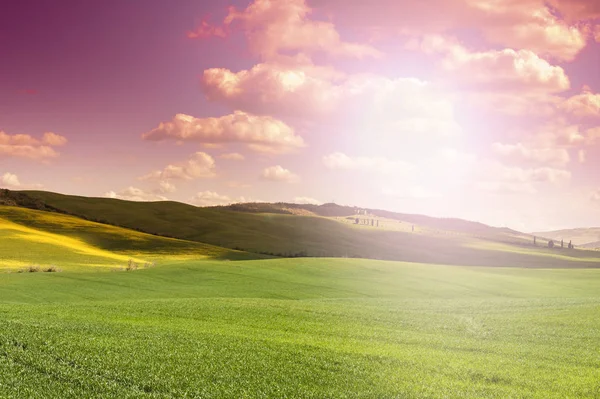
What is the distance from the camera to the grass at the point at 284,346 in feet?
54.6

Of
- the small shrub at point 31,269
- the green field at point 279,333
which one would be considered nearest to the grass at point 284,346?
the green field at point 279,333

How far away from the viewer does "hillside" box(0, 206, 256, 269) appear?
59.7 m

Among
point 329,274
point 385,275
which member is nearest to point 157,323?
point 329,274

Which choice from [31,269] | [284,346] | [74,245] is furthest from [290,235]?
[284,346]

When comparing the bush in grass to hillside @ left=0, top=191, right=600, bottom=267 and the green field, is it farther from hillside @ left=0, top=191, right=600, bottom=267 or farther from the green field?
hillside @ left=0, top=191, right=600, bottom=267

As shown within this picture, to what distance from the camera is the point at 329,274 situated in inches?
2413

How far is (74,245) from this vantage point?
240 ft

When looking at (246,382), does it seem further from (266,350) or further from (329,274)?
(329,274)

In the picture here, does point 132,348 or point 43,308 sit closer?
point 132,348

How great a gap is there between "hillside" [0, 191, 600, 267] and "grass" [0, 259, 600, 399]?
59.4 meters

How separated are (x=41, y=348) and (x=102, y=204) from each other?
4706 inches

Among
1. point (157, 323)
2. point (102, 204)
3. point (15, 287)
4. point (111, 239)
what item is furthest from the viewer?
point (102, 204)

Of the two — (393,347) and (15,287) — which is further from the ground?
(393,347)

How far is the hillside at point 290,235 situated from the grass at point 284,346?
2340 inches
